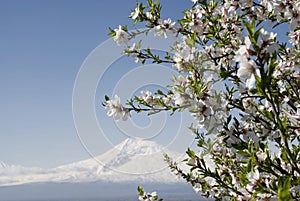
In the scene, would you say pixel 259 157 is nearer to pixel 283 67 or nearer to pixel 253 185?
pixel 253 185

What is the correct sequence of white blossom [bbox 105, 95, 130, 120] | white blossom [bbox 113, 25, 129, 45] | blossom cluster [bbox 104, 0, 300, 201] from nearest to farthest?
blossom cluster [bbox 104, 0, 300, 201], white blossom [bbox 105, 95, 130, 120], white blossom [bbox 113, 25, 129, 45]

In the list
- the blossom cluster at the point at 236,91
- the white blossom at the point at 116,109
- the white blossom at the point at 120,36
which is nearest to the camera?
the blossom cluster at the point at 236,91

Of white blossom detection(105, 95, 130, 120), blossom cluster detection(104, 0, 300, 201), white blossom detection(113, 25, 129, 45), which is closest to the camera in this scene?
blossom cluster detection(104, 0, 300, 201)

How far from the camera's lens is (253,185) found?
2.72m

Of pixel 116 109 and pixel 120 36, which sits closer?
pixel 116 109

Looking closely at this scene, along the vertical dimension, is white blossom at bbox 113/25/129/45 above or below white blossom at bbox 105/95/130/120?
above

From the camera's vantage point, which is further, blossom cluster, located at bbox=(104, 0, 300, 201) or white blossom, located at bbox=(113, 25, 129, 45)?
white blossom, located at bbox=(113, 25, 129, 45)

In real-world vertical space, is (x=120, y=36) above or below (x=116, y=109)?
above

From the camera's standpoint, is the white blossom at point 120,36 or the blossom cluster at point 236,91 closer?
the blossom cluster at point 236,91

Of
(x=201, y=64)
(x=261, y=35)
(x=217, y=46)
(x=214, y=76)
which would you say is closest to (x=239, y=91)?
(x=214, y=76)

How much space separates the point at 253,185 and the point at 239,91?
142 centimetres

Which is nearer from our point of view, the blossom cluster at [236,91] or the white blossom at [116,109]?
the blossom cluster at [236,91]

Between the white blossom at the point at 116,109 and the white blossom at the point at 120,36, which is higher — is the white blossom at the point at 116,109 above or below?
below

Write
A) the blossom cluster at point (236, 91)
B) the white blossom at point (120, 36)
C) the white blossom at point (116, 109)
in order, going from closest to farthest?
the blossom cluster at point (236, 91), the white blossom at point (116, 109), the white blossom at point (120, 36)
